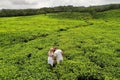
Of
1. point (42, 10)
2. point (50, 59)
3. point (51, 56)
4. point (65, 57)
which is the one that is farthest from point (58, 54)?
point (42, 10)

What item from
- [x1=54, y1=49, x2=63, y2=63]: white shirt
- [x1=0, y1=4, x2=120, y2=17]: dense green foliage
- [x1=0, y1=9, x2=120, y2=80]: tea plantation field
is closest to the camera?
[x1=0, y1=9, x2=120, y2=80]: tea plantation field

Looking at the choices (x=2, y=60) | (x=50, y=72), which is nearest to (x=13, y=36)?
(x=2, y=60)

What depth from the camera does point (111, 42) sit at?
1770 inches

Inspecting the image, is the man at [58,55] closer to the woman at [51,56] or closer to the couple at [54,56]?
the couple at [54,56]

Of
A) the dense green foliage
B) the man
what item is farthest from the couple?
the dense green foliage

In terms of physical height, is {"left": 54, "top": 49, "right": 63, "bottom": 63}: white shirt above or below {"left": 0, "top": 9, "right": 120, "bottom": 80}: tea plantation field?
above

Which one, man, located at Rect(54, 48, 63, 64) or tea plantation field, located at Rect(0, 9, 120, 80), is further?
man, located at Rect(54, 48, 63, 64)

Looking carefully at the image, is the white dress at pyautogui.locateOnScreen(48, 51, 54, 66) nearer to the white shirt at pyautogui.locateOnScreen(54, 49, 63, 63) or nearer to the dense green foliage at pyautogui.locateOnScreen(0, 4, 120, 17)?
the white shirt at pyautogui.locateOnScreen(54, 49, 63, 63)

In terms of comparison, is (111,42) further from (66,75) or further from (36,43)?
(66,75)

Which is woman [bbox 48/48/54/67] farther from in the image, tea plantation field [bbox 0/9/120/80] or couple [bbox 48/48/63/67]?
tea plantation field [bbox 0/9/120/80]

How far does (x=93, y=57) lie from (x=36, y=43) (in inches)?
467

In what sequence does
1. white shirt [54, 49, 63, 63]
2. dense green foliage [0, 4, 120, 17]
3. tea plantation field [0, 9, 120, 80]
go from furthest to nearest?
1. dense green foliage [0, 4, 120, 17]
2. white shirt [54, 49, 63, 63]
3. tea plantation field [0, 9, 120, 80]

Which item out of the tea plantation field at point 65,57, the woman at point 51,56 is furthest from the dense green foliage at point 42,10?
the woman at point 51,56

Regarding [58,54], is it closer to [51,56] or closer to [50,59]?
[51,56]
